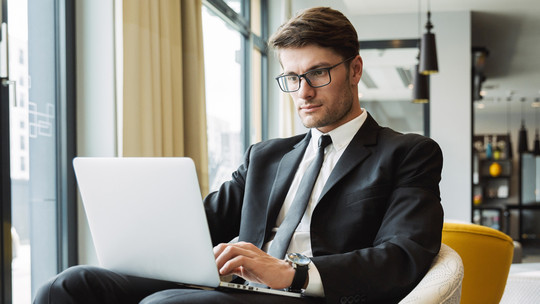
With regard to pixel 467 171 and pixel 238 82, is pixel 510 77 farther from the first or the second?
pixel 238 82

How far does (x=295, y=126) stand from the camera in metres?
6.05

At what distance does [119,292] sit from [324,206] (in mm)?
515

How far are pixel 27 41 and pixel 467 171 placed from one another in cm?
516

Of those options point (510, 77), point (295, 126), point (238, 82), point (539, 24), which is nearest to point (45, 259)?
point (238, 82)

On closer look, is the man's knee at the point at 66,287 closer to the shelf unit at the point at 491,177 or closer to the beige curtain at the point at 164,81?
the beige curtain at the point at 164,81

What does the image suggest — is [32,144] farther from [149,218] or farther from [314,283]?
[314,283]

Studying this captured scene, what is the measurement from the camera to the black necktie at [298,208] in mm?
1366

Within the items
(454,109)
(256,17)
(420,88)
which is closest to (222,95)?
(256,17)

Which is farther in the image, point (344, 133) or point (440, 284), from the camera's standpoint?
point (344, 133)

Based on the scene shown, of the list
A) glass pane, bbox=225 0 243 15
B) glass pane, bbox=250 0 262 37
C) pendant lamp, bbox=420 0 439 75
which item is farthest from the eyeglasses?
glass pane, bbox=250 0 262 37

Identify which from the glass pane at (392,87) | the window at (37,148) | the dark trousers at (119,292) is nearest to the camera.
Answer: the dark trousers at (119,292)

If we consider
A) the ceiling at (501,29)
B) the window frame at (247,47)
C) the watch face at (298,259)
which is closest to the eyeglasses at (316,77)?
the watch face at (298,259)

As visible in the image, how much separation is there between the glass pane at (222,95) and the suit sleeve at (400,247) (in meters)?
2.89

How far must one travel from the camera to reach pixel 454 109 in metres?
6.26
